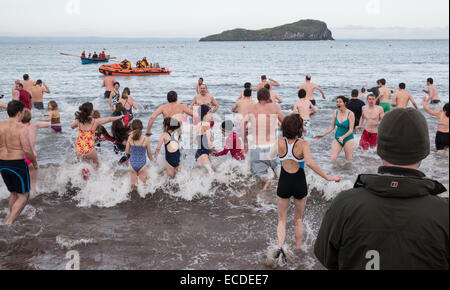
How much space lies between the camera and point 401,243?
1.46 metres

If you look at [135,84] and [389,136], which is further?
[135,84]

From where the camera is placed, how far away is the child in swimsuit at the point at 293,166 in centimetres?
417

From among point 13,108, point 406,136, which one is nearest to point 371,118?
point 13,108

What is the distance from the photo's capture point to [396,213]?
1448 millimetres

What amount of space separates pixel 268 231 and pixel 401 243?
13.1 ft

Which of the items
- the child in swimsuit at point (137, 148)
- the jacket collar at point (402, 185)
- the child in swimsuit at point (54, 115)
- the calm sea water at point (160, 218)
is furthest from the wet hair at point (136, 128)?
the jacket collar at point (402, 185)

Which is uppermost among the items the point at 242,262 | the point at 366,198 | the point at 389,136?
the point at 389,136

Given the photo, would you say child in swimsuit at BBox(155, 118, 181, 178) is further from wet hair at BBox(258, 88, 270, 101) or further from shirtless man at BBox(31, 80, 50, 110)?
shirtless man at BBox(31, 80, 50, 110)

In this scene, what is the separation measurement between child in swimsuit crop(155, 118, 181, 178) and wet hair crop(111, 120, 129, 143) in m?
0.85

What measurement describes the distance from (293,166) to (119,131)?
3.84 m

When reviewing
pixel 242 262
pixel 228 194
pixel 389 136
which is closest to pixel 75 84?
pixel 228 194

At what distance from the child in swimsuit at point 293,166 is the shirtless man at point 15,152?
3401mm

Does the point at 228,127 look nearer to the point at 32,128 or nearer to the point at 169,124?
the point at 169,124

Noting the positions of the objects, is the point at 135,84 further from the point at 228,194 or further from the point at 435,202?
the point at 435,202
